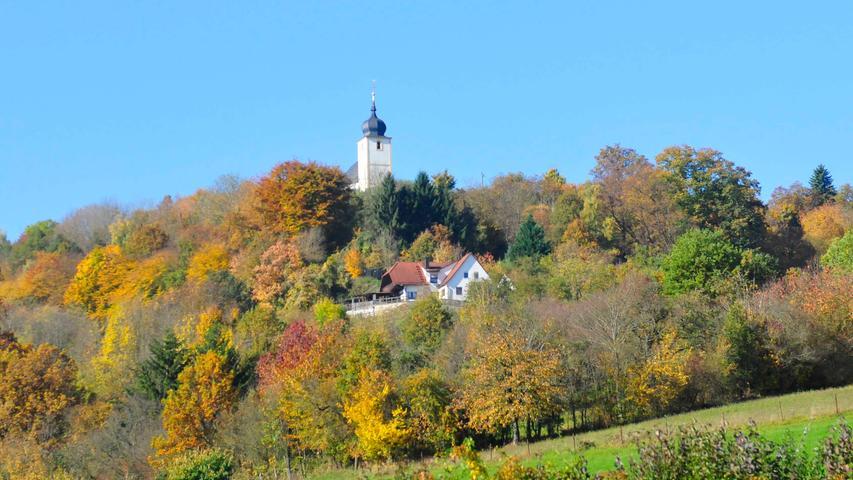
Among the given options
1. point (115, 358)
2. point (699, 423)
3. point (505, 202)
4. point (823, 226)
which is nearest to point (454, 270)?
point (505, 202)

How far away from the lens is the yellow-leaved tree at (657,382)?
3375 centimetres

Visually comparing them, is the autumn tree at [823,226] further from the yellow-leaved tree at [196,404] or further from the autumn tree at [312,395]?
the yellow-leaved tree at [196,404]

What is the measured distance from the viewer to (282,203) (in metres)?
56.4

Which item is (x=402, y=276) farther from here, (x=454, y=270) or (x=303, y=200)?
(x=303, y=200)

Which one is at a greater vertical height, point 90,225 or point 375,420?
point 90,225

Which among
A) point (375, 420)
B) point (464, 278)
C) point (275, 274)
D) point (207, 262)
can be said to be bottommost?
point (375, 420)

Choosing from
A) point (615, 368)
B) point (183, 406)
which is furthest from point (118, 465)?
point (615, 368)

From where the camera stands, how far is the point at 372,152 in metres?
73.1

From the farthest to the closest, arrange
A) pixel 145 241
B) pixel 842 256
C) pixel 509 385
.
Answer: pixel 145 241 → pixel 842 256 → pixel 509 385

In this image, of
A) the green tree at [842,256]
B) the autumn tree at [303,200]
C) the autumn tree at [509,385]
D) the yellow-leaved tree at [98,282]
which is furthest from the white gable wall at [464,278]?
the yellow-leaved tree at [98,282]

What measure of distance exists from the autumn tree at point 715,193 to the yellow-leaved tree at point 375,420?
22.8m

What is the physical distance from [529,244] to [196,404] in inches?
818

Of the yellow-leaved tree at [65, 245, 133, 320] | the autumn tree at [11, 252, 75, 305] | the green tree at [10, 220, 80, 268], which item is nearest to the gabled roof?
the yellow-leaved tree at [65, 245, 133, 320]

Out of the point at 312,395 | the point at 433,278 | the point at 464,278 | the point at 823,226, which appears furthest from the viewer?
the point at 823,226
